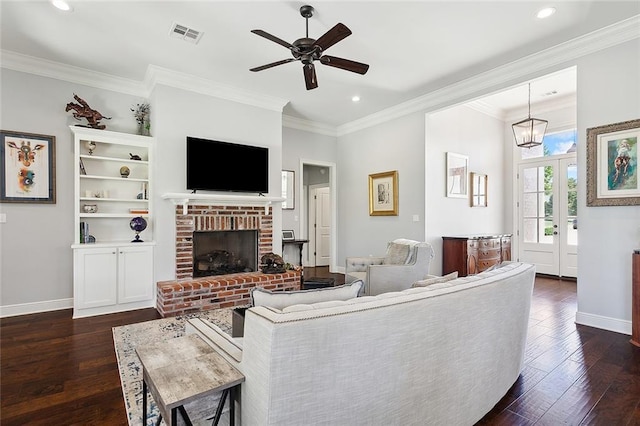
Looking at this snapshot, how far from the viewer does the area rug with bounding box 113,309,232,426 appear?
1.42 meters

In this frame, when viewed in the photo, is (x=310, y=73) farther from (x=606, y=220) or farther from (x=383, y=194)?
(x=606, y=220)

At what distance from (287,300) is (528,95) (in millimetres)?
5981

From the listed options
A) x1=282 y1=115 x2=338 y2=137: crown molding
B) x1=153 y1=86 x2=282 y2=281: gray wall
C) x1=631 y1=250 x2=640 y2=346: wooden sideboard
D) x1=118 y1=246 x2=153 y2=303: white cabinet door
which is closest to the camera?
x1=631 y1=250 x2=640 y2=346: wooden sideboard

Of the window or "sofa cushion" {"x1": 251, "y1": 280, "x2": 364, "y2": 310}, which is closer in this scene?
"sofa cushion" {"x1": 251, "y1": 280, "x2": 364, "y2": 310}

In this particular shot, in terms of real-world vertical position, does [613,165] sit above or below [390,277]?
above

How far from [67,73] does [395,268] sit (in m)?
4.71

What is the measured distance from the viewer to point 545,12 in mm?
2926

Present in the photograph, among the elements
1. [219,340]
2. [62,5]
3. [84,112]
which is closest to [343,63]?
[62,5]

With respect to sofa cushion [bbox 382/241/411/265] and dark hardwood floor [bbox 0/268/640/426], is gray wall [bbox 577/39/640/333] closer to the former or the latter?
dark hardwood floor [bbox 0/268/640/426]

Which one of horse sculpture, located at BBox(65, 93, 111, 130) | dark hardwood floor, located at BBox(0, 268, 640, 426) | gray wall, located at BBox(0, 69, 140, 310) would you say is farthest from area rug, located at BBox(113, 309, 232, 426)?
horse sculpture, located at BBox(65, 93, 111, 130)

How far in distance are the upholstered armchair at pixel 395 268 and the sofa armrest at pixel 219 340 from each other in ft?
7.30

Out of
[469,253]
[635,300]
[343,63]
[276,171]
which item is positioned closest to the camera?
[635,300]

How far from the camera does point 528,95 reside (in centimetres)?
554

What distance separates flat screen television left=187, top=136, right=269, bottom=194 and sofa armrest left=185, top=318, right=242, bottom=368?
2.90m
